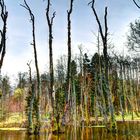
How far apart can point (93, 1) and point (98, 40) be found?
14.5 feet

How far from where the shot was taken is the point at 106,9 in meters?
24.9

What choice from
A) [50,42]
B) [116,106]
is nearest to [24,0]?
[50,42]

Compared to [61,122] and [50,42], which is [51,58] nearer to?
[50,42]

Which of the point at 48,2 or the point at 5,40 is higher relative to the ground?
the point at 48,2

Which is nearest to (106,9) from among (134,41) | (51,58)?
(134,41)

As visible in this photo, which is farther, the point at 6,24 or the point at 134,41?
the point at 134,41

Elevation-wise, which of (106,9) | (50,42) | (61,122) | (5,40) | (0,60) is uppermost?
(106,9)

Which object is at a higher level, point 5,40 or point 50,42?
point 50,42

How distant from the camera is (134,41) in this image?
22781 millimetres

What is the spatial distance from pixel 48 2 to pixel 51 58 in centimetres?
459

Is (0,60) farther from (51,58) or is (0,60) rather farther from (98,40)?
(98,40)

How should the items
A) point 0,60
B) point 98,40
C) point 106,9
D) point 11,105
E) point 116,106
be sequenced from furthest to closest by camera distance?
1. point 11,105
2. point 116,106
3. point 98,40
4. point 106,9
5. point 0,60

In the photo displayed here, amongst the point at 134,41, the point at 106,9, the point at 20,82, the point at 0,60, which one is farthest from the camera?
the point at 20,82

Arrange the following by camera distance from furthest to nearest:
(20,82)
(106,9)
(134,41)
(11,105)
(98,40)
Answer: (20,82), (11,105), (98,40), (106,9), (134,41)
